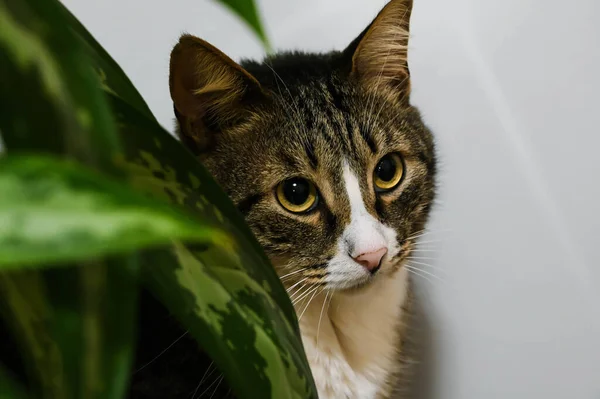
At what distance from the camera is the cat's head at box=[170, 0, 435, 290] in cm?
71

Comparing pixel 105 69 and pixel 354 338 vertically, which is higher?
pixel 105 69

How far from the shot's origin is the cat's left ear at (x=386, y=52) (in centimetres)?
74

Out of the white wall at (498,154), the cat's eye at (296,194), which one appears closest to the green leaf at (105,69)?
the cat's eye at (296,194)

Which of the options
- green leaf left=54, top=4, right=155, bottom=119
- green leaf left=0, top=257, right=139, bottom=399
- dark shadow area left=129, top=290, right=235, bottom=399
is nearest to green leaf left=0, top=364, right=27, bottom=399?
green leaf left=0, top=257, right=139, bottom=399

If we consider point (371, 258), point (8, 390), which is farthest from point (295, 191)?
point (8, 390)

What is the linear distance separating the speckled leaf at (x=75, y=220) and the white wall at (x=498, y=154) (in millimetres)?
854

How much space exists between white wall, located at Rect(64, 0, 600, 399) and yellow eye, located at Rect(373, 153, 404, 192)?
20cm

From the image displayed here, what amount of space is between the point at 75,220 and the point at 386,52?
70 centimetres

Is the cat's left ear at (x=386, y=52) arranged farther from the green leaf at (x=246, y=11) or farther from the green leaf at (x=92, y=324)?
the green leaf at (x=92, y=324)

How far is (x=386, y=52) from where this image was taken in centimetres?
81

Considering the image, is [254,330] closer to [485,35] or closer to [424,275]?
[424,275]

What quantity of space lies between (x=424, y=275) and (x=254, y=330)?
0.81 m

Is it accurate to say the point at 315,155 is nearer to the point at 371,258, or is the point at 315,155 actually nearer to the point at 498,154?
the point at 371,258

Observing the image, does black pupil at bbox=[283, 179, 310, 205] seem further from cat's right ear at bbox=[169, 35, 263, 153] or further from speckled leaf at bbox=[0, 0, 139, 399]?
speckled leaf at bbox=[0, 0, 139, 399]
